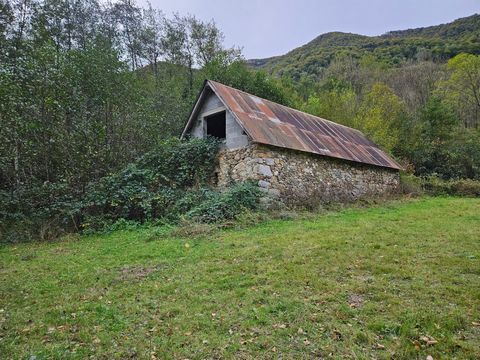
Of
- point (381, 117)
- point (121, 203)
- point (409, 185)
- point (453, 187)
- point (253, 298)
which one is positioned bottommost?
point (453, 187)

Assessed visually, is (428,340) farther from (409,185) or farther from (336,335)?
(409,185)

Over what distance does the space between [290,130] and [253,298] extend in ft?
29.2

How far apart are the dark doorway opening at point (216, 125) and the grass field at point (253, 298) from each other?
685cm

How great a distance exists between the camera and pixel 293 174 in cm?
1079

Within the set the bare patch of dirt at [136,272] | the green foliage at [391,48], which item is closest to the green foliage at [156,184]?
the bare patch of dirt at [136,272]

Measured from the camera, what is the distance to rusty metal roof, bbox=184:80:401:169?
34.5 ft

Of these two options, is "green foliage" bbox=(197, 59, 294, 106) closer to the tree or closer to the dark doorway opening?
the dark doorway opening

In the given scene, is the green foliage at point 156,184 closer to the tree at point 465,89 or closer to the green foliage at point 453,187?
Answer: the green foliage at point 453,187

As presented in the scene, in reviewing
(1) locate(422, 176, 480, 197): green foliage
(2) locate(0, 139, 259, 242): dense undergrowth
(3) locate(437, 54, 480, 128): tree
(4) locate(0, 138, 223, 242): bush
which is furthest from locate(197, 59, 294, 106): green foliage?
(3) locate(437, 54, 480, 128): tree

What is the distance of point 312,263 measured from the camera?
5.00 m

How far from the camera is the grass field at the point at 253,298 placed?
2861mm

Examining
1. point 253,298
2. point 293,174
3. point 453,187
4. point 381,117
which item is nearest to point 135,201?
point 293,174

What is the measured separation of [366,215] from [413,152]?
48.3 ft

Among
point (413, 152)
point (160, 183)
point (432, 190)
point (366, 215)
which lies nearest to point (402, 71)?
point (413, 152)
